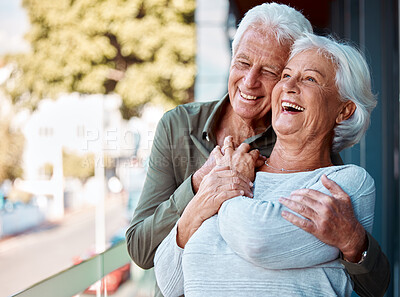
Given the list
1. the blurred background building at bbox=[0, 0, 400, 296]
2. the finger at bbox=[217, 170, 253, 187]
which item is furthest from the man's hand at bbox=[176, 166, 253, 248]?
the blurred background building at bbox=[0, 0, 400, 296]

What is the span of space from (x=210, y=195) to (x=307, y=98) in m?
0.35

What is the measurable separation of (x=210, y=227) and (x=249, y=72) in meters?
0.48

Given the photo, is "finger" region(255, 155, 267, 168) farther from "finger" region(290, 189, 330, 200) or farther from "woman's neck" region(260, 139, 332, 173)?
"finger" region(290, 189, 330, 200)

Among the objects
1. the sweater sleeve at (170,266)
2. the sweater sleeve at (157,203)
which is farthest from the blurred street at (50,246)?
the sweater sleeve at (170,266)

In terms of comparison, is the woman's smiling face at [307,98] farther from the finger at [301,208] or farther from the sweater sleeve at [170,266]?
the sweater sleeve at [170,266]

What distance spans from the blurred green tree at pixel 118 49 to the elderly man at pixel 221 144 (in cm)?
532

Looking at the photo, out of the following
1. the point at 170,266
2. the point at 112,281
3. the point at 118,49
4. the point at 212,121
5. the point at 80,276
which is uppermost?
the point at 118,49

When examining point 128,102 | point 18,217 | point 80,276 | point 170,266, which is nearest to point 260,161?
point 170,266

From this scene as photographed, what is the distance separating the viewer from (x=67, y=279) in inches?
60.4

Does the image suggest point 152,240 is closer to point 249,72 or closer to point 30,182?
point 249,72

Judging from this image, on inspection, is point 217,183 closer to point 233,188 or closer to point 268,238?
point 233,188

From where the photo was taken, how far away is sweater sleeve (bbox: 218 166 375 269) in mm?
987

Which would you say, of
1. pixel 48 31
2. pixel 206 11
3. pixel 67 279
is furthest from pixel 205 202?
pixel 48 31

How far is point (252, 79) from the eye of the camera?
1303mm
